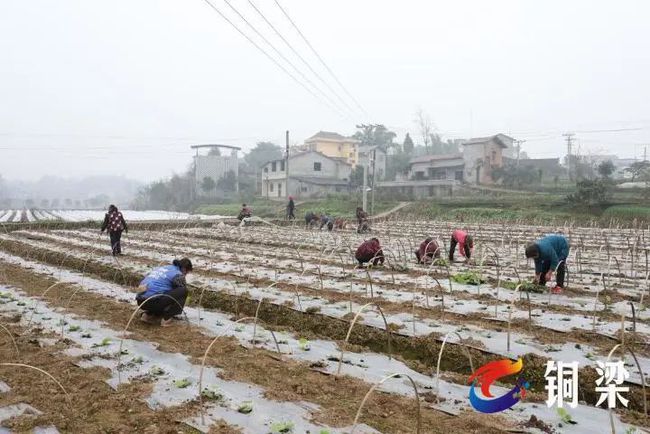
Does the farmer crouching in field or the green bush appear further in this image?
the green bush

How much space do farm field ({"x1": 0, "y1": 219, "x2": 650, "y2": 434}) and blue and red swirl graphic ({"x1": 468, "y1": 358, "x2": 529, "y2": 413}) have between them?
72 mm

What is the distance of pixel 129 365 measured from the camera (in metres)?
4.32

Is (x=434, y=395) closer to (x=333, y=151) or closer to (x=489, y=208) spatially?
(x=489, y=208)

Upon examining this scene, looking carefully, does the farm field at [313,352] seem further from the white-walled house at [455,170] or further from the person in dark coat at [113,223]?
the white-walled house at [455,170]

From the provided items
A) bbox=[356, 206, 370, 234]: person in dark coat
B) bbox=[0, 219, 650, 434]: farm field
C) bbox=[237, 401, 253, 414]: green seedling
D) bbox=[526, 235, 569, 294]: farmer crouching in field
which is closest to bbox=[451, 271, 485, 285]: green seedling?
bbox=[0, 219, 650, 434]: farm field

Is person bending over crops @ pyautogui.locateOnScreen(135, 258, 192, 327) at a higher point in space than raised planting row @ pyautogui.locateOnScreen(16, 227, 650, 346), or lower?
higher

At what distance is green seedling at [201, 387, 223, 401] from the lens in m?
3.61

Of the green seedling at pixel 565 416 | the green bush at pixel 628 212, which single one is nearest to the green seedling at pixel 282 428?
the green seedling at pixel 565 416

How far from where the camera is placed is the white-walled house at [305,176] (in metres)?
42.8

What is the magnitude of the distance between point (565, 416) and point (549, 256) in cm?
397

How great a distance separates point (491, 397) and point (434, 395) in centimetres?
44

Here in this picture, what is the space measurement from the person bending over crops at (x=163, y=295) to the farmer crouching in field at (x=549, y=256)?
4.91 m

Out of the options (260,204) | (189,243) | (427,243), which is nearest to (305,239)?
(189,243)

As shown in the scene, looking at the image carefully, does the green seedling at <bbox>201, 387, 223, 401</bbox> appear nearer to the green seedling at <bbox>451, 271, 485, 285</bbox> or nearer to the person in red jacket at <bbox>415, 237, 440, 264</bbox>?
the green seedling at <bbox>451, 271, 485, 285</bbox>
